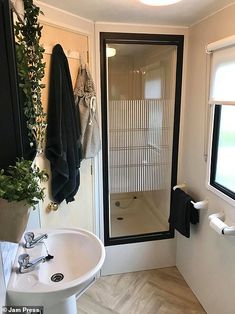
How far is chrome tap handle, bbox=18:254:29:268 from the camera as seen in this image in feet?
4.26

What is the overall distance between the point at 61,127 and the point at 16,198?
3.03 ft

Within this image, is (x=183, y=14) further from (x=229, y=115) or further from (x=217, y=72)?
(x=229, y=115)

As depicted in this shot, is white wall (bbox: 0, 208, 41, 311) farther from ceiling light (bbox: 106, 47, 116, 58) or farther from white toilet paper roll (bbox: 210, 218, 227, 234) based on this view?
ceiling light (bbox: 106, 47, 116, 58)

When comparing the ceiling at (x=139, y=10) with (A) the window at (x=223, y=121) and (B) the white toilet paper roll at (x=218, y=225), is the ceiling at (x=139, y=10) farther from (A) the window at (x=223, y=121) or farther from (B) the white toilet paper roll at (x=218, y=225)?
(B) the white toilet paper roll at (x=218, y=225)

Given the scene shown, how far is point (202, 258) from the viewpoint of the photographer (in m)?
2.10

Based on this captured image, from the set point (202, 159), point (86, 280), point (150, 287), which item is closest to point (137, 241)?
point (150, 287)

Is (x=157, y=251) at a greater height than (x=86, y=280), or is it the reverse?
(x=86, y=280)

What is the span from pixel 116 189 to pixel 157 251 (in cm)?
78

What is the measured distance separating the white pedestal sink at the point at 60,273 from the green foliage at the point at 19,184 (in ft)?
1.71

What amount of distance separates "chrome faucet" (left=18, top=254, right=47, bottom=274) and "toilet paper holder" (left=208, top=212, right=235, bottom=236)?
1.11 metres

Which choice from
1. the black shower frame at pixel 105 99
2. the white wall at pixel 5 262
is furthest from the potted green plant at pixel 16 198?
the black shower frame at pixel 105 99

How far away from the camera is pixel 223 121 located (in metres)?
1.77

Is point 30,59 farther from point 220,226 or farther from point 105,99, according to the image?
point 220,226

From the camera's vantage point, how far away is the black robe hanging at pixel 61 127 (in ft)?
5.54
